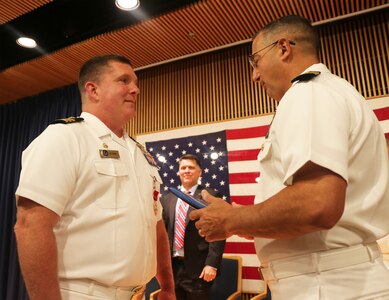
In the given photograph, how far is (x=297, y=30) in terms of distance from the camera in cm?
132

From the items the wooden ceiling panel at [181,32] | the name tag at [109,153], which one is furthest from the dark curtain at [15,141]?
the name tag at [109,153]

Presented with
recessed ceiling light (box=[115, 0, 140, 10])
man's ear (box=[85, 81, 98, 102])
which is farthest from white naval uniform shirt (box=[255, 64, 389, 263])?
recessed ceiling light (box=[115, 0, 140, 10])

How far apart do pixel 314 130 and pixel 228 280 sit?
3091 mm

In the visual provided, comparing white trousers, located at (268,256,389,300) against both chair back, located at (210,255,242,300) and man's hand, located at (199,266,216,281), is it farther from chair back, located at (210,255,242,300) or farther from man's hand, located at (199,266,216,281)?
chair back, located at (210,255,242,300)

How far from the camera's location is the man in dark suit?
3344 mm

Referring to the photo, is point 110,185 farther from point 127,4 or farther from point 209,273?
point 127,4

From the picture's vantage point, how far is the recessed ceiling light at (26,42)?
397 cm

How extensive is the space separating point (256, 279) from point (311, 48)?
294cm

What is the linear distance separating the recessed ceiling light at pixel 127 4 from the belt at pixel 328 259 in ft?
10.4

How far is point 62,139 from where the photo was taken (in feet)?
4.21

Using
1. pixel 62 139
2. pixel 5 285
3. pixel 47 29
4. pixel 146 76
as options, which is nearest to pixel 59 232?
pixel 62 139

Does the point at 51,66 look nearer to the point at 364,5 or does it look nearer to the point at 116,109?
the point at 116,109

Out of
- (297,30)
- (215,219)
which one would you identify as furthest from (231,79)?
(215,219)

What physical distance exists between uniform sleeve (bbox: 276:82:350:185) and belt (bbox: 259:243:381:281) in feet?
0.82
